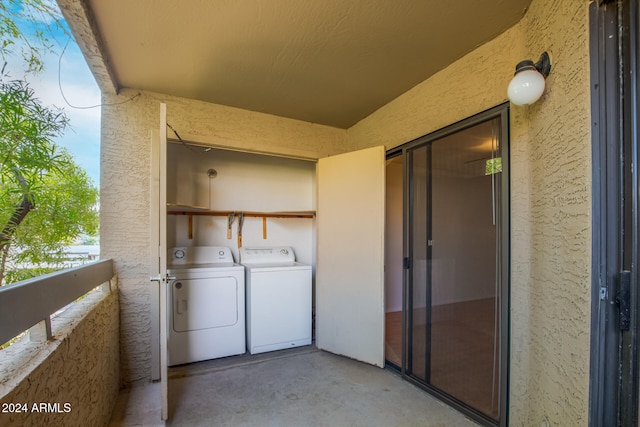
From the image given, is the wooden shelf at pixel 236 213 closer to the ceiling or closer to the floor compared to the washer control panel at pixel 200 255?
closer to the ceiling

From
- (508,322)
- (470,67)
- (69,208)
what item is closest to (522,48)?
(470,67)

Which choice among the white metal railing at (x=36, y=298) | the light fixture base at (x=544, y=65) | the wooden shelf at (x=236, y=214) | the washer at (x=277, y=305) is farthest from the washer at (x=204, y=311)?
the light fixture base at (x=544, y=65)

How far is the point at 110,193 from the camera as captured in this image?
224 cm

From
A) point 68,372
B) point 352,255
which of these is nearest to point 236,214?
point 352,255

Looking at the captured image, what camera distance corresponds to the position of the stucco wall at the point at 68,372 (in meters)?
0.79

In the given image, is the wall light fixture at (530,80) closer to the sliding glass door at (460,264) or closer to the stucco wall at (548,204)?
the stucco wall at (548,204)

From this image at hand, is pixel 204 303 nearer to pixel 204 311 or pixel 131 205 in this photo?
pixel 204 311

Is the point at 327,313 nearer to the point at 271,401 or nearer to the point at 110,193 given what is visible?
the point at 271,401

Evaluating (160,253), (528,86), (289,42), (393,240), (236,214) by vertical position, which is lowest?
(393,240)

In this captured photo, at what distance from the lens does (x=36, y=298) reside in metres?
0.91

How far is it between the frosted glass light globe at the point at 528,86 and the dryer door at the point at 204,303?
8.77ft

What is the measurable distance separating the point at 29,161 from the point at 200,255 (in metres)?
1.92

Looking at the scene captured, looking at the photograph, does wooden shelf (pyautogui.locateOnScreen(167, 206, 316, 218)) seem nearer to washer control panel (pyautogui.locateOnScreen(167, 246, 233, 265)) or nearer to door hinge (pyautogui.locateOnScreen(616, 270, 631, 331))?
washer control panel (pyautogui.locateOnScreen(167, 246, 233, 265))

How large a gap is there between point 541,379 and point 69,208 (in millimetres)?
2758
